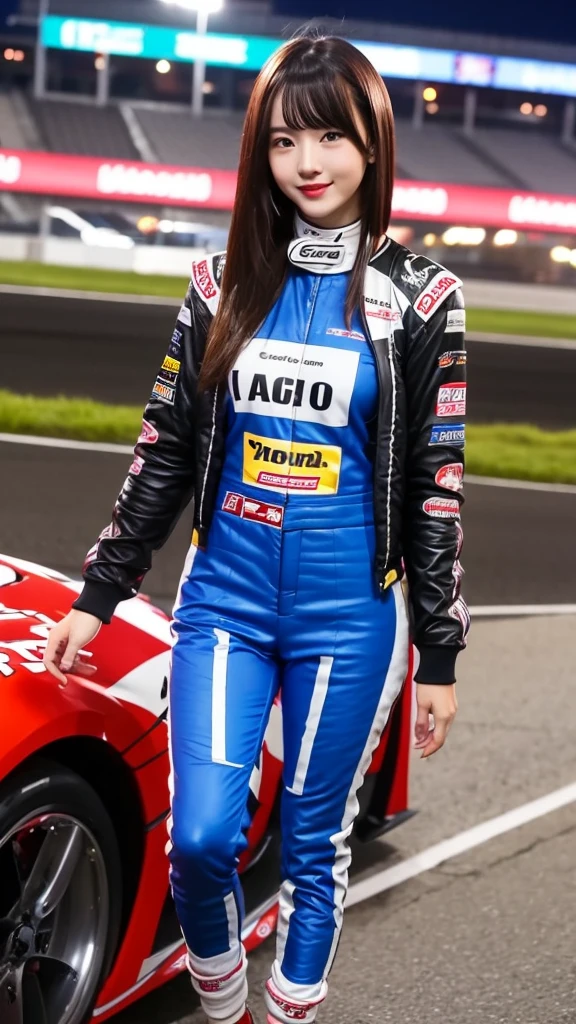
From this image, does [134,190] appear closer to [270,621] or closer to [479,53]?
[479,53]

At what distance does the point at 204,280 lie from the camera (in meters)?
2.54

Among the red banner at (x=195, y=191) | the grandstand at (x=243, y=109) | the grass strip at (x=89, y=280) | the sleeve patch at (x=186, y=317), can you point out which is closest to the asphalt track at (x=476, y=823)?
the sleeve patch at (x=186, y=317)

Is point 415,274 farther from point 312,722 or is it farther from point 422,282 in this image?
Answer: point 312,722

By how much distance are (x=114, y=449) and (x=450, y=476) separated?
25.6 feet

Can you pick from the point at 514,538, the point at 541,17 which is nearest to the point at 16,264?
the point at 514,538

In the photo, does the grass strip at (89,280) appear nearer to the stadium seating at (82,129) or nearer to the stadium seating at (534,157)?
the stadium seating at (82,129)

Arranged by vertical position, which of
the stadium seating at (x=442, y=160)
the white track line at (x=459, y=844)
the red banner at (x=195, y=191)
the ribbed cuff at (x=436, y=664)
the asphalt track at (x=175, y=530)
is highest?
the stadium seating at (x=442, y=160)

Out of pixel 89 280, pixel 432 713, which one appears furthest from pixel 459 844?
pixel 89 280

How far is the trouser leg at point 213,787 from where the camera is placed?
7.50 feet

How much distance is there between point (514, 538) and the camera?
830 centimetres

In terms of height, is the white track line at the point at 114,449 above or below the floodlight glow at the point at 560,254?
below

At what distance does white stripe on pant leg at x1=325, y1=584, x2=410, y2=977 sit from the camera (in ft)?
8.04

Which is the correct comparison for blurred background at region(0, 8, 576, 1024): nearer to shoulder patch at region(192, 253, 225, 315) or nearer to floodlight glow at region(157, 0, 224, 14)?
floodlight glow at region(157, 0, 224, 14)

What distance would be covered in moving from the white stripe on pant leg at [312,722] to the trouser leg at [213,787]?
0.28ft
